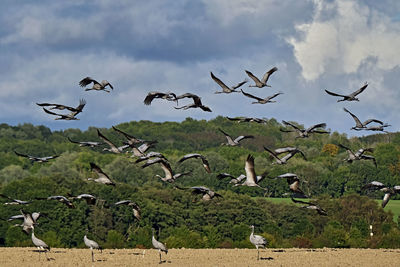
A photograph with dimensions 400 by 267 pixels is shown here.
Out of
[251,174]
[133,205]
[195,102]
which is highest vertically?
[195,102]

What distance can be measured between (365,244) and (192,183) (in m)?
96.9

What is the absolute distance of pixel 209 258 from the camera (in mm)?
48812

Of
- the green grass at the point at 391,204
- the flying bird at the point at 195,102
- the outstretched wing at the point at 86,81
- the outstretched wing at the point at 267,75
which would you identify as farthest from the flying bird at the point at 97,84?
the green grass at the point at 391,204

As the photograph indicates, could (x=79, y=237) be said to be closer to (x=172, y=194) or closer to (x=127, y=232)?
(x=127, y=232)

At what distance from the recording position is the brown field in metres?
45.5

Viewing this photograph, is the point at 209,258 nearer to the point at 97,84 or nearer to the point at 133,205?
the point at 133,205

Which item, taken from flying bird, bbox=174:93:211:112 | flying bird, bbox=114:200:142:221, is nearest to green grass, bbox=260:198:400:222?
flying bird, bbox=114:200:142:221

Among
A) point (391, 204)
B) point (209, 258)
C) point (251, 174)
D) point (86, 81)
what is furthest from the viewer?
point (391, 204)

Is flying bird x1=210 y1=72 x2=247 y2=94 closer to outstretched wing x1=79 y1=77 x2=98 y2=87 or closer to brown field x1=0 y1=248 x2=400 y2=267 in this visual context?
outstretched wing x1=79 y1=77 x2=98 y2=87

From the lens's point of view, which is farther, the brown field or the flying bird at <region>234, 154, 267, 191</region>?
the brown field

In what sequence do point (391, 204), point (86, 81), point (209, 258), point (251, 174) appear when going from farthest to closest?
point (391, 204) < point (209, 258) < point (86, 81) < point (251, 174)

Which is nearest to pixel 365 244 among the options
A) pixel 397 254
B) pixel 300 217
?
pixel 397 254

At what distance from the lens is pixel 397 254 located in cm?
5422

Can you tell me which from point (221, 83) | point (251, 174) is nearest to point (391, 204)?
point (221, 83)
